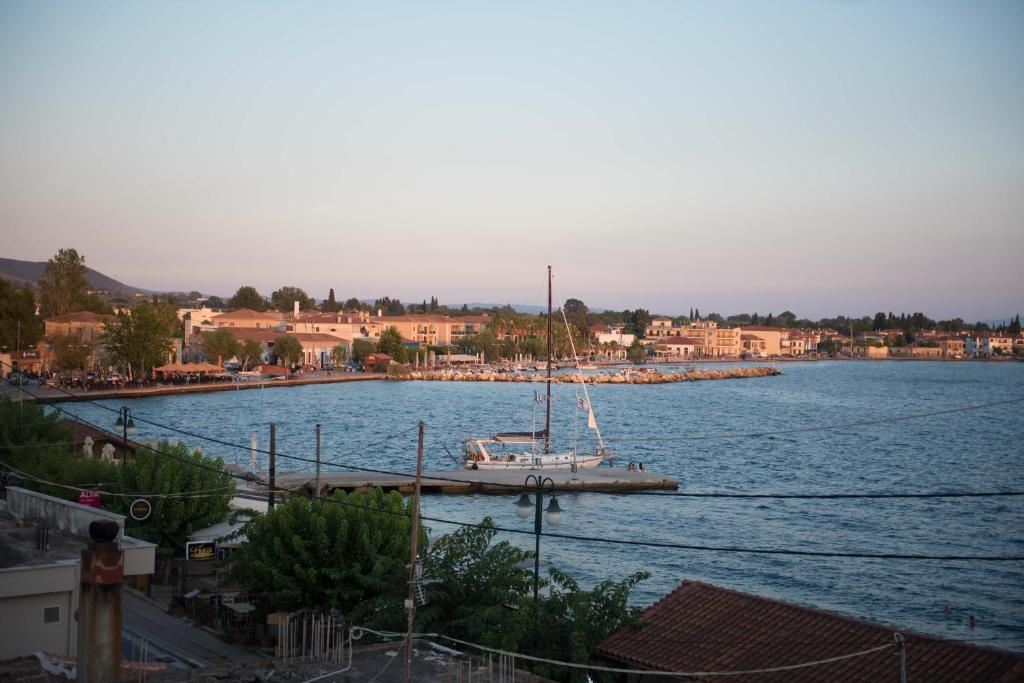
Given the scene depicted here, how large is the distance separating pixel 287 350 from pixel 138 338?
97.5 feet

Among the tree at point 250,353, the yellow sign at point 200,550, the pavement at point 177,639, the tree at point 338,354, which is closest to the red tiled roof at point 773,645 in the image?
the pavement at point 177,639

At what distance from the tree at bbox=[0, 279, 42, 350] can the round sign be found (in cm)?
7576

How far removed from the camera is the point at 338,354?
417ft

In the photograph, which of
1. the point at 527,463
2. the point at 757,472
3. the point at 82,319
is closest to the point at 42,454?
the point at 527,463

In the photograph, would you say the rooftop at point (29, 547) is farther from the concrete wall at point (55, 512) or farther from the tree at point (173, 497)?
the tree at point (173, 497)

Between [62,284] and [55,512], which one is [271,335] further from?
[55,512]

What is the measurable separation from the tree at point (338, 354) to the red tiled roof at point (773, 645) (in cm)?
11414

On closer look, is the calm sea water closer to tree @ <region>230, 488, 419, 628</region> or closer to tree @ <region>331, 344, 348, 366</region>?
tree @ <region>230, 488, 419, 628</region>

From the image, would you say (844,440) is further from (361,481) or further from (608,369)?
(608,369)

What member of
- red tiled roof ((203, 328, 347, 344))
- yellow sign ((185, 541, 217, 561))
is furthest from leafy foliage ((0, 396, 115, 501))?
red tiled roof ((203, 328, 347, 344))

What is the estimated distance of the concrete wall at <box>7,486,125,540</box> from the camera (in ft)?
51.0

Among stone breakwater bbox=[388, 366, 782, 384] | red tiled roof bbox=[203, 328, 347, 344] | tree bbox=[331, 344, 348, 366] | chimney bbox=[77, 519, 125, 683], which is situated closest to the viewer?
chimney bbox=[77, 519, 125, 683]

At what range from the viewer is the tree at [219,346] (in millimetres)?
107625

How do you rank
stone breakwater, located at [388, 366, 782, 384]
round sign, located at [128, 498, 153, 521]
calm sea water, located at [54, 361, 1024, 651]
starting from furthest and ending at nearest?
stone breakwater, located at [388, 366, 782, 384] → calm sea water, located at [54, 361, 1024, 651] → round sign, located at [128, 498, 153, 521]
